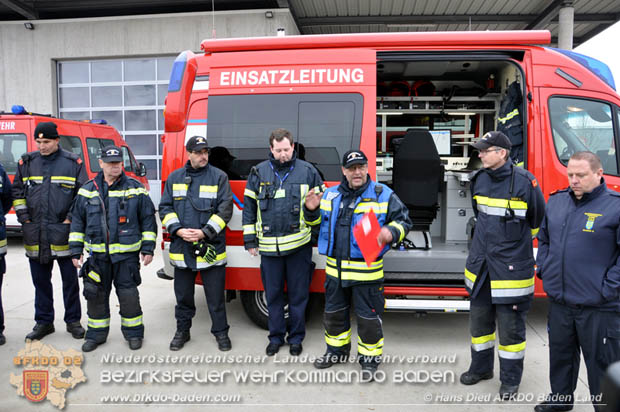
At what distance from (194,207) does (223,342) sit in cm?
123

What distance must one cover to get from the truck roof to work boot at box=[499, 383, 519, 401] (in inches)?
110

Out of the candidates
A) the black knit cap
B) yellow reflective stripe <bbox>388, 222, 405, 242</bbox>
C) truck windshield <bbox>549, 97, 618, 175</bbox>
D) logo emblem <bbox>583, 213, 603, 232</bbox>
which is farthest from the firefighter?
truck windshield <bbox>549, 97, 618, 175</bbox>

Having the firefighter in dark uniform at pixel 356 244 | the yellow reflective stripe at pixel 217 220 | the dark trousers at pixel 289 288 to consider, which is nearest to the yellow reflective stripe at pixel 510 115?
the firefighter in dark uniform at pixel 356 244

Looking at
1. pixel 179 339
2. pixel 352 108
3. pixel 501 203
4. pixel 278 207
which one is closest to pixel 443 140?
pixel 352 108

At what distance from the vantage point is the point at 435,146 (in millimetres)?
4539

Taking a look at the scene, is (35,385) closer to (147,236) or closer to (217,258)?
(147,236)

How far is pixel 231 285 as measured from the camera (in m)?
4.09

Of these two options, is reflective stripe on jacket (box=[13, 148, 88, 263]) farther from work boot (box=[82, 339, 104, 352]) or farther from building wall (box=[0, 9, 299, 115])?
building wall (box=[0, 9, 299, 115])

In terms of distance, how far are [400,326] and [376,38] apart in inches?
109

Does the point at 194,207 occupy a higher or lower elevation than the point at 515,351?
higher

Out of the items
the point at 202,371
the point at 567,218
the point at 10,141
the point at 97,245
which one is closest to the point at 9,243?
the point at 10,141

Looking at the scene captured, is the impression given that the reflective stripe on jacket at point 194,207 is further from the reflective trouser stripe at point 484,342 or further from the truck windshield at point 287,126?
the reflective trouser stripe at point 484,342

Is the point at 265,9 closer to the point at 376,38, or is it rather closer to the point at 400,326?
the point at 376,38

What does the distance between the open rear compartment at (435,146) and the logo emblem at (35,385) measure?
2.71m
